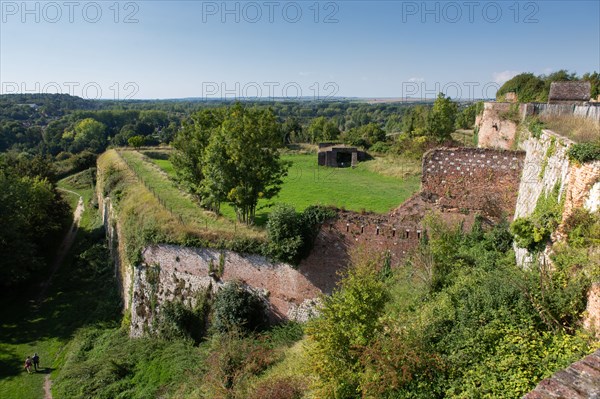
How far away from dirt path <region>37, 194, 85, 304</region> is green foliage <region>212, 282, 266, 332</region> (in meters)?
13.4

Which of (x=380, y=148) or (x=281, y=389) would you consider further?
(x=380, y=148)

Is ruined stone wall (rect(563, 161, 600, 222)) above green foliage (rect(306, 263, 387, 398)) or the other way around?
above

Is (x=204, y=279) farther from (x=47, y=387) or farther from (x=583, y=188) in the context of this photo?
(x=583, y=188)

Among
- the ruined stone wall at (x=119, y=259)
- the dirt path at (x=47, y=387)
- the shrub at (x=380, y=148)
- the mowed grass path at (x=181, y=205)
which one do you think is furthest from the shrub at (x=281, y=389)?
the shrub at (x=380, y=148)

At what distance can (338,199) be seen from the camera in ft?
78.5

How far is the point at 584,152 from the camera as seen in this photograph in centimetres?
907

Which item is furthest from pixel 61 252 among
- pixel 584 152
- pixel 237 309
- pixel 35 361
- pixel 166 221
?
pixel 584 152

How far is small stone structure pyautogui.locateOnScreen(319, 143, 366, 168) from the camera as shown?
39.5 m

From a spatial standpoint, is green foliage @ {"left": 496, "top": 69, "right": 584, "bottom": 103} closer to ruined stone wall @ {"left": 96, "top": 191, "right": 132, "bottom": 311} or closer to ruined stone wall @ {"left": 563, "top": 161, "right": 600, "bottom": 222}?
ruined stone wall @ {"left": 563, "top": 161, "right": 600, "bottom": 222}

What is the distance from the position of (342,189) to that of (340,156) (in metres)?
13.9

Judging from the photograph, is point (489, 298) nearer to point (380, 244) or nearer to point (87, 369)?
point (380, 244)

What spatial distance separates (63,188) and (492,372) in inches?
2071

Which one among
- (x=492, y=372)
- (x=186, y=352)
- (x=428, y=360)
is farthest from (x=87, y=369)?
(x=492, y=372)

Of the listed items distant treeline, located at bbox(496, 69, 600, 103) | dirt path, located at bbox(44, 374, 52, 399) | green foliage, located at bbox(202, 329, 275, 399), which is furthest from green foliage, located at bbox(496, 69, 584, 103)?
dirt path, located at bbox(44, 374, 52, 399)
